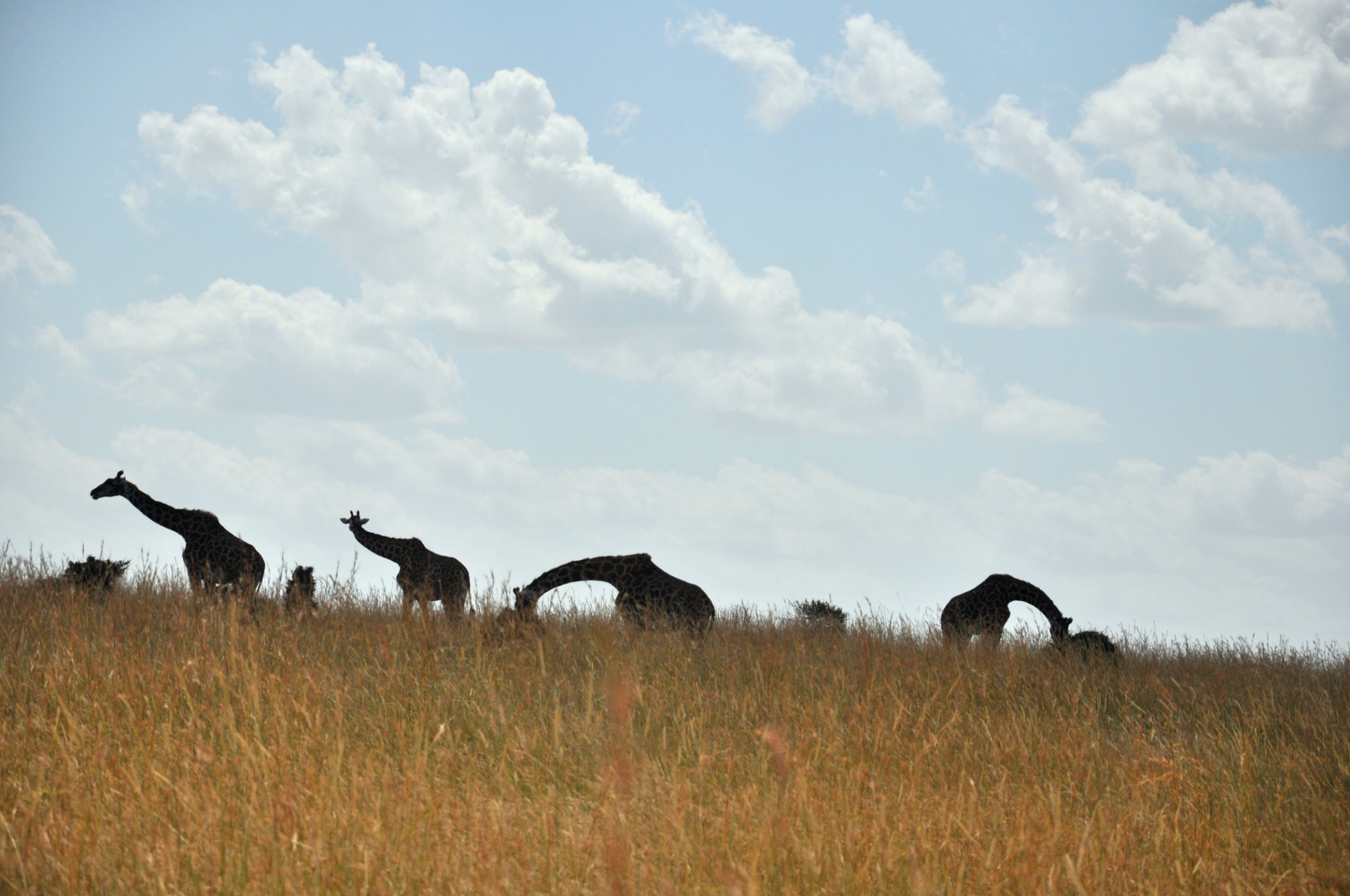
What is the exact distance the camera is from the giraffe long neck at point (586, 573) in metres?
10.6

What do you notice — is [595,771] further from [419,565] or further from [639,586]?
[419,565]

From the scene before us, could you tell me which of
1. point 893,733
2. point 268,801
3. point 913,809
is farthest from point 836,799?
point 268,801

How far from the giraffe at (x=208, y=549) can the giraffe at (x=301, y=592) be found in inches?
24.7

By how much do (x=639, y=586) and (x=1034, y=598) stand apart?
197 inches

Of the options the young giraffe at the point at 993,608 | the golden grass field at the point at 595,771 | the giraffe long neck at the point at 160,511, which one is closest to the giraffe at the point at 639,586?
the golden grass field at the point at 595,771

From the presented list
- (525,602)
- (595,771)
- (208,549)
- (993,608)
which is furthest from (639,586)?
(595,771)

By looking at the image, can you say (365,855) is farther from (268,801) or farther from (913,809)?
(913,809)

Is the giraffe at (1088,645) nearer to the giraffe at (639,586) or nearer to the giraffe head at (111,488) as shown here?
the giraffe at (639,586)

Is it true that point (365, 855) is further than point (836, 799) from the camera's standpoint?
No

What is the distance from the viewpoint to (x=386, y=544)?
495 inches

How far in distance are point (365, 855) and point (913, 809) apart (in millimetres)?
2377

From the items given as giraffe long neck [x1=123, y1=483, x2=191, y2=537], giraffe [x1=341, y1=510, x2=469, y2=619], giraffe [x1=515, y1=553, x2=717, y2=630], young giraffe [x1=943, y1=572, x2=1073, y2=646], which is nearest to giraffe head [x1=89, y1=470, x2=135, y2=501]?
giraffe long neck [x1=123, y1=483, x2=191, y2=537]

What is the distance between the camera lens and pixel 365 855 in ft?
11.3

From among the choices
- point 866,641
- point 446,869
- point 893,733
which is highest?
point 866,641
